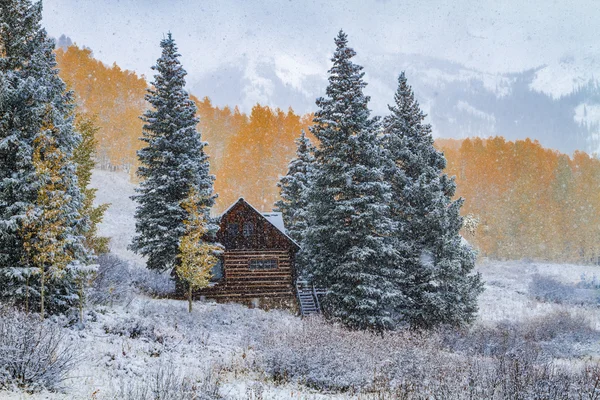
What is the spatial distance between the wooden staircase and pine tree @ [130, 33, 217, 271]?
7.86 meters

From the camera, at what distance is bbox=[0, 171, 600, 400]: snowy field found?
8828 millimetres

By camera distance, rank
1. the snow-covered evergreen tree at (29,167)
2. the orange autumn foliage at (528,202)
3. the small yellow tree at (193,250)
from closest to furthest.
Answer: the snow-covered evergreen tree at (29,167)
the small yellow tree at (193,250)
the orange autumn foliage at (528,202)

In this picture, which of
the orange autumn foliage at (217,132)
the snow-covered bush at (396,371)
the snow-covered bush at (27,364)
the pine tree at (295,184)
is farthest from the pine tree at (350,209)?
the orange autumn foliage at (217,132)

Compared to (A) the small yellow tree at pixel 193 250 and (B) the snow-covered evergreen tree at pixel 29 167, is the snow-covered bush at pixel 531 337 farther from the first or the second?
(B) the snow-covered evergreen tree at pixel 29 167

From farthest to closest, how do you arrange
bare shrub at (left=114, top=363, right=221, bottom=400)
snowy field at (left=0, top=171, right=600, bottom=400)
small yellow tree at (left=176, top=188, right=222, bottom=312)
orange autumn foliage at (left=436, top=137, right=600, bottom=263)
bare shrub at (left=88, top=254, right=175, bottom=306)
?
orange autumn foliage at (left=436, top=137, right=600, bottom=263) → small yellow tree at (left=176, top=188, right=222, bottom=312) → bare shrub at (left=88, top=254, right=175, bottom=306) → snowy field at (left=0, top=171, right=600, bottom=400) → bare shrub at (left=114, top=363, right=221, bottom=400)

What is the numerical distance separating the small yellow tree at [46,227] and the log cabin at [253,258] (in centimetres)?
1359

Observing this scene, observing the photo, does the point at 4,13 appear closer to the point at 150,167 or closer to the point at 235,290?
the point at 150,167

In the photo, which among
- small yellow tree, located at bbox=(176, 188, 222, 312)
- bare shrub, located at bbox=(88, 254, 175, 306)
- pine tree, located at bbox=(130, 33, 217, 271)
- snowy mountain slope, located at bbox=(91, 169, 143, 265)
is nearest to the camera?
bare shrub, located at bbox=(88, 254, 175, 306)

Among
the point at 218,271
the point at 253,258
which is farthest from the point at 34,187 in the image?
the point at 253,258

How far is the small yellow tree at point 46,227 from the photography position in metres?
13.7

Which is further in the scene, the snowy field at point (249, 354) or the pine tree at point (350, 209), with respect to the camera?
the pine tree at point (350, 209)

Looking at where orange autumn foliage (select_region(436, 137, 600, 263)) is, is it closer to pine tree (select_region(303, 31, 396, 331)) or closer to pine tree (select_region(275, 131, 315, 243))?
pine tree (select_region(275, 131, 315, 243))

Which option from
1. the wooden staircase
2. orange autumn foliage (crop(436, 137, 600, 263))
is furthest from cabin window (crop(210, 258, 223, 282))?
orange autumn foliage (crop(436, 137, 600, 263))

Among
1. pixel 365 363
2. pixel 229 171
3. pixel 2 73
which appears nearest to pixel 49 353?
pixel 365 363
